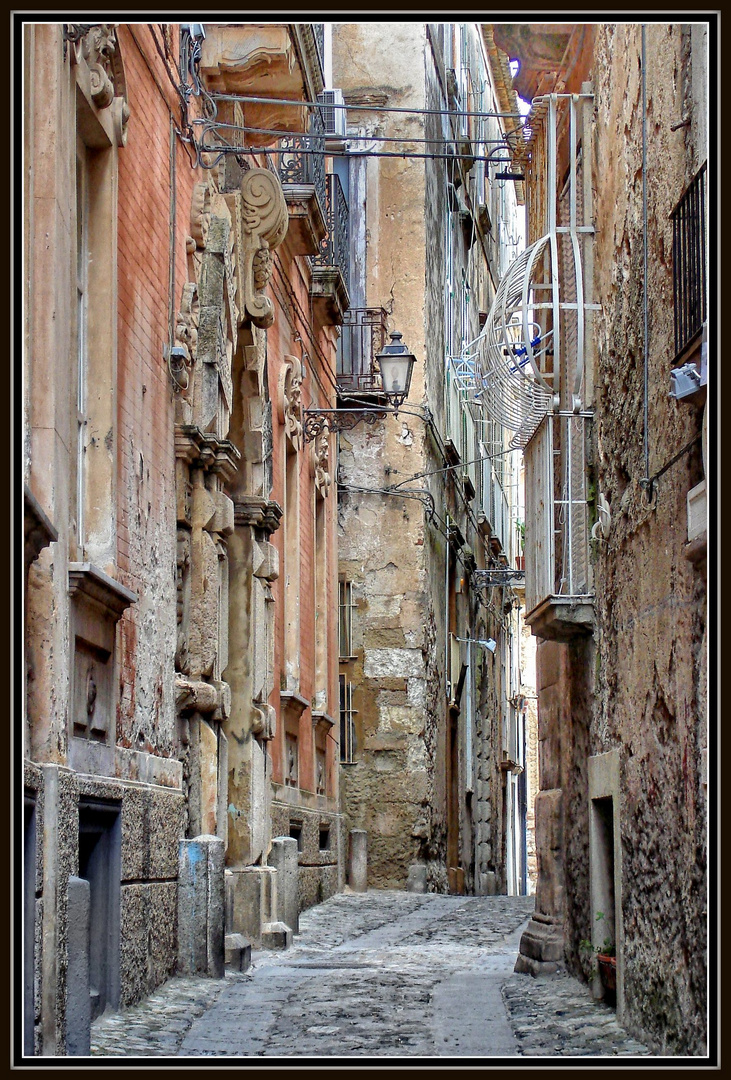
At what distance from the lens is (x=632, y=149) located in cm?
837

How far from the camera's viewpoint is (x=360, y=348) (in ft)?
71.5

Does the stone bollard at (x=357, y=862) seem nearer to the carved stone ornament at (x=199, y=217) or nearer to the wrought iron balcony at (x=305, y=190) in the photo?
the wrought iron balcony at (x=305, y=190)

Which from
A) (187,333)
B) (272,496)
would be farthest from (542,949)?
(272,496)

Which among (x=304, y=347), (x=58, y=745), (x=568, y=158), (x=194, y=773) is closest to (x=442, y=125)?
(x=304, y=347)

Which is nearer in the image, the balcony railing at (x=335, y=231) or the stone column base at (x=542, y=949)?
the stone column base at (x=542, y=949)

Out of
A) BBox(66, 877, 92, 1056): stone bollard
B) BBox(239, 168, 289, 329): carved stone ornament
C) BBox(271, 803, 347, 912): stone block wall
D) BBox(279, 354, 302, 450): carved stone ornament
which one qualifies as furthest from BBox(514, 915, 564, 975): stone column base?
BBox(279, 354, 302, 450): carved stone ornament

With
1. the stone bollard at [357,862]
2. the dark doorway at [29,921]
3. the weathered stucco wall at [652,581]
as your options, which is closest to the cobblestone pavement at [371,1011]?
the weathered stucco wall at [652,581]

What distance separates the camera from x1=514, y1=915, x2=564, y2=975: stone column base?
10.8 metres

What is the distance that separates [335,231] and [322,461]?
2.96 meters

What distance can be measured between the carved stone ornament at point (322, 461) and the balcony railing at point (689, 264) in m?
11.6

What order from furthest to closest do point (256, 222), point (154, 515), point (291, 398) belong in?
point (291, 398)
point (256, 222)
point (154, 515)

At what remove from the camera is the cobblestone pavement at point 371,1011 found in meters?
7.36

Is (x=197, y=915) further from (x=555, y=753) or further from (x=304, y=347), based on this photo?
(x=304, y=347)

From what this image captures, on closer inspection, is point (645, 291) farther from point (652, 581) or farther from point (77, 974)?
point (77, 974)
